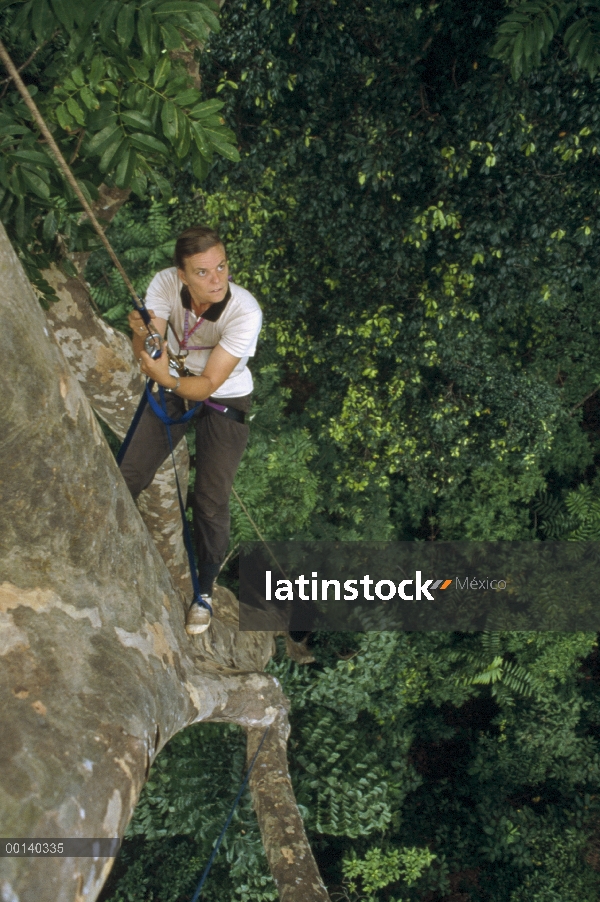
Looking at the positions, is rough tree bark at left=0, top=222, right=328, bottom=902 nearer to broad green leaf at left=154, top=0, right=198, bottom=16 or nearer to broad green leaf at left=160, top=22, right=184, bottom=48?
broad green leaf at left=160, top=22, right=184, bottom=48

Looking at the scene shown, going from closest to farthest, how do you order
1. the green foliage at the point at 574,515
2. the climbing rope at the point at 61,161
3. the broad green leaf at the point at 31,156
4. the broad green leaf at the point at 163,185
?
the climbing rope at the point at 61,161, the broad green leaf at the point at 31,156, the broad green leaf at the point at 163,185, the green foliage at the point at 574,515

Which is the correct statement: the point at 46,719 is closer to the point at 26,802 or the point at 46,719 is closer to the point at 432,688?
the point at 26,802

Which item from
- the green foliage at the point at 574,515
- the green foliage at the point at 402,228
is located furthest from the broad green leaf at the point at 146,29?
the green foliage at the point at 574,515

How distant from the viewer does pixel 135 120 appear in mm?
2352

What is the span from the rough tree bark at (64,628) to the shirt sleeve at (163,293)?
1190 millimetres

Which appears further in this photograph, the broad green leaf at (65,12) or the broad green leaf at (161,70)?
the broad green leaf at (161,70)

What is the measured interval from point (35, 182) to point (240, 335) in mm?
1088

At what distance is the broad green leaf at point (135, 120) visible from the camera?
2350 millimetres

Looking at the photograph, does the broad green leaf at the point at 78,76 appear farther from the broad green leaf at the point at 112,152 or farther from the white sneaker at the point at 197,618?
the white sneaker at the point at 197,618

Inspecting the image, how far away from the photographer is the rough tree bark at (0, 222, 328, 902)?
1.69 meters

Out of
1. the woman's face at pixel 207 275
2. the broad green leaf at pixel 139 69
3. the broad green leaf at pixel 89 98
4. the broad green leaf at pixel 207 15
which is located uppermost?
the broad green leaf at pixel 207 15

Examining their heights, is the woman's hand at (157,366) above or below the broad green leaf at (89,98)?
below

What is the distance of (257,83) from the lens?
527 centimetres

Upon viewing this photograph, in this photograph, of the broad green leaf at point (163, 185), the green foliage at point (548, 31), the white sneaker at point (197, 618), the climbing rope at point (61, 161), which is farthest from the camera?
the white sneaker at point (197, 618)
